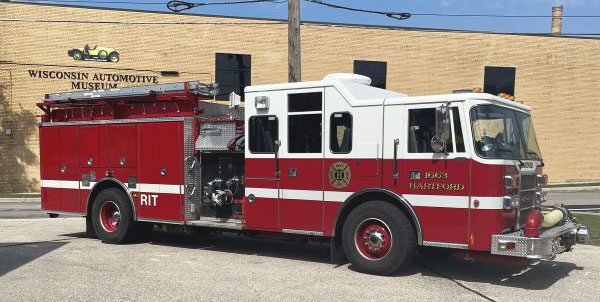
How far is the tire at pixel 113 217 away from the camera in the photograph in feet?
31.3

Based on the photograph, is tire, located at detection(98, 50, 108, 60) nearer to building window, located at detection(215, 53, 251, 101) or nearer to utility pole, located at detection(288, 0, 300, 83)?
building window, located at detection(215, 53, 251, 101)

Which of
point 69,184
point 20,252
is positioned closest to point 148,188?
point 69,184

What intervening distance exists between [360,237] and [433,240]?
1019 millimetres

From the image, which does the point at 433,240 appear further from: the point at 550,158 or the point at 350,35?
the point at 550,158

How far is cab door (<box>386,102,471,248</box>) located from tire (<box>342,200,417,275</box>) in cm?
25

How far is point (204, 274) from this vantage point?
715 centimetres

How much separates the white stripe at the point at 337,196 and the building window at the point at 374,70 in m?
19.7

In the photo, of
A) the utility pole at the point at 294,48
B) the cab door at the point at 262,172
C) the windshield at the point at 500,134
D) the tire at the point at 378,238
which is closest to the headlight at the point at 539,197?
the windshield at the point at 500,134

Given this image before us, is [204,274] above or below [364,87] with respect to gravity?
below

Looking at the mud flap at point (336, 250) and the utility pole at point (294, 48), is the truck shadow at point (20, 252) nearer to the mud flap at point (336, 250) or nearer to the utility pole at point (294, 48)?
the mud flap at point (336, 250)

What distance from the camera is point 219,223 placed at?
8570mm

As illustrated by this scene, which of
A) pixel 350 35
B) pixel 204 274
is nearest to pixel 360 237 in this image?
pixel 204 274

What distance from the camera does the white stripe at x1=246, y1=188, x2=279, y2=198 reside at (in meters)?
7.88

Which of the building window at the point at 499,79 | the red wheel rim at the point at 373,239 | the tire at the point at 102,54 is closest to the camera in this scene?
the red wheel rim at the point at 373,239
